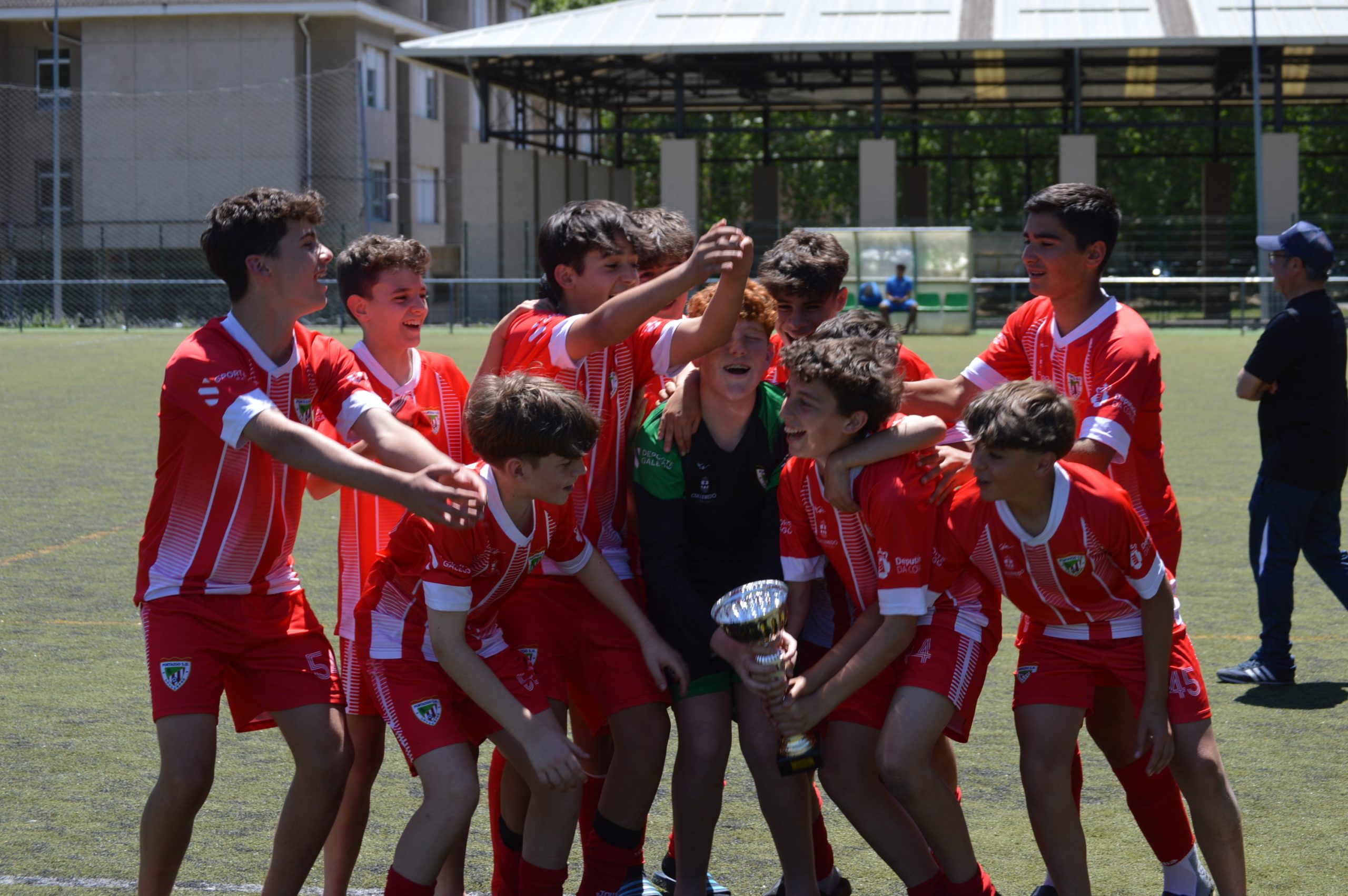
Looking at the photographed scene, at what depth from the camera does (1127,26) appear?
3058 centimetres

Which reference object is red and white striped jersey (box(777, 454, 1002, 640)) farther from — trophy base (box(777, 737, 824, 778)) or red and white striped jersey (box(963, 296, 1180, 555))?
red and white striped jersey (box(963, 296, 1180, 555))

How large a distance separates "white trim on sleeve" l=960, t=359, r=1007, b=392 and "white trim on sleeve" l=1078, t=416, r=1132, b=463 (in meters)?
0.60

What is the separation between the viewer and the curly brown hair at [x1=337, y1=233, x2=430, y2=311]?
4293mm

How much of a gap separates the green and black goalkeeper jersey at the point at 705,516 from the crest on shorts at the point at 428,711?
0.67 meters

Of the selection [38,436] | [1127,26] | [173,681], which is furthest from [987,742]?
[1127,26]

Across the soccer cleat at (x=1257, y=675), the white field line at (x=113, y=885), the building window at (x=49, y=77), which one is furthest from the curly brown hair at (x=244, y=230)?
the building window at (x=49, y=77)

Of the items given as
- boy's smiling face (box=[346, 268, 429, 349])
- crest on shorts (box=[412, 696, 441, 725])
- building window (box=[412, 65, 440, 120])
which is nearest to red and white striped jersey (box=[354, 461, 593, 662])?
crest on shorts (box=[412, 696, 441, 725])

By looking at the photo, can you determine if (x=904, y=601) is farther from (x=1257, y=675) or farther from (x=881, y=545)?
(x=1257, y=675)

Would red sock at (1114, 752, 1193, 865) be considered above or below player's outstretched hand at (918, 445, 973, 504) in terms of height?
below

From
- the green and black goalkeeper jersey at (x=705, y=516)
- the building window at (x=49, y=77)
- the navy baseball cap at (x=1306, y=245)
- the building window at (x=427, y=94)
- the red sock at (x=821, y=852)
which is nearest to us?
the green and black goalkeeper jersey at (x=705, y=516)

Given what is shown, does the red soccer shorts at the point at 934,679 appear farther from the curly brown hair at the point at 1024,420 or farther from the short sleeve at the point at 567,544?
the short sleeve at the point at 567,544

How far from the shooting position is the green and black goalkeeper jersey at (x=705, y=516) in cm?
388

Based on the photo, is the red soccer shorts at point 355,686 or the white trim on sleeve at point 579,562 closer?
the white trim on sleeve at point 579,562

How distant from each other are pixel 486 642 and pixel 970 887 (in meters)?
1.35
